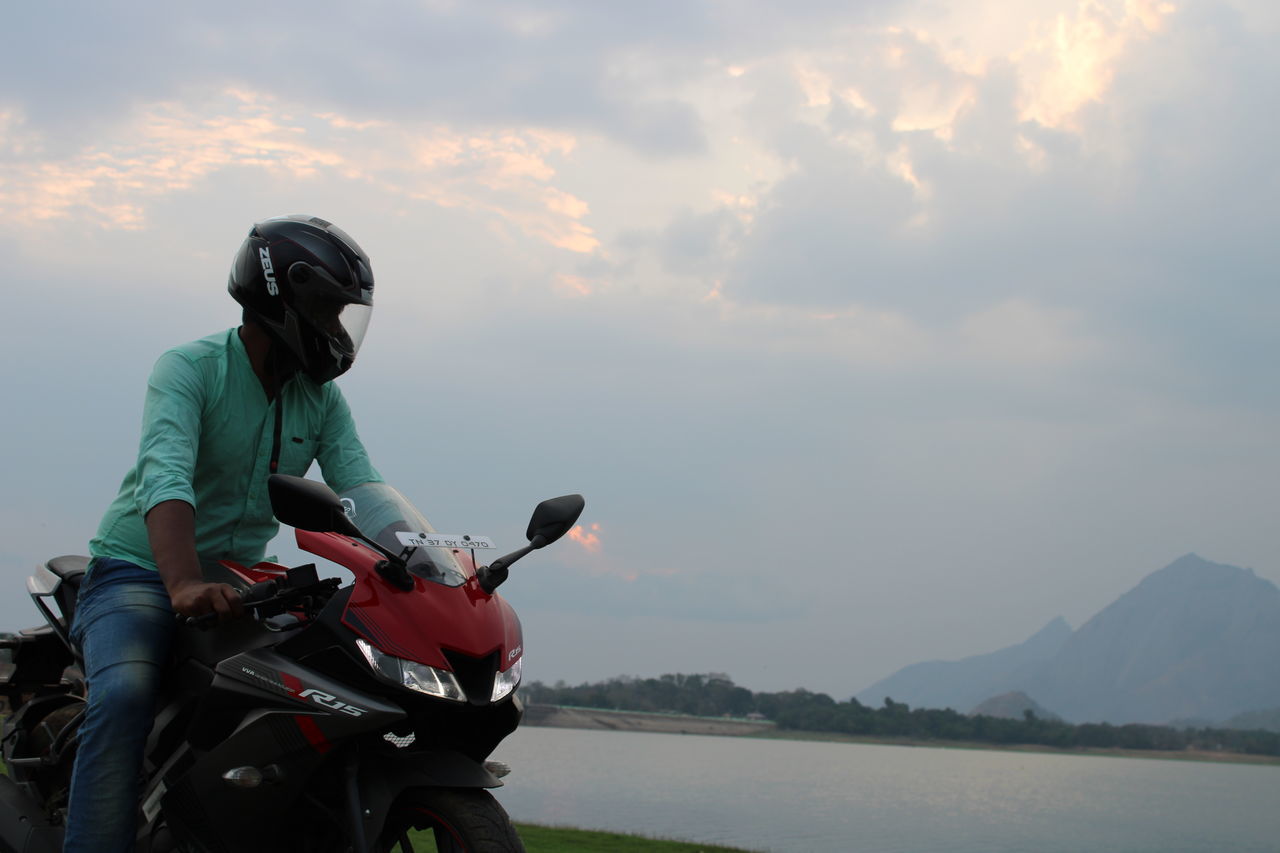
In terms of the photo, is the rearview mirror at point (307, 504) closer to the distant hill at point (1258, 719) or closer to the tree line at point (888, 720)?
the tree line at point (888, 720)

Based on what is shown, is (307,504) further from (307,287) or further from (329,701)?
(307,287)

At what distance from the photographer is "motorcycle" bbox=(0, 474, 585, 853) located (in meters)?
2.80

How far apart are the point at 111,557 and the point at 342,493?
0.75m

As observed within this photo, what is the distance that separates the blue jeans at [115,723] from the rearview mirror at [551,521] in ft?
3.75

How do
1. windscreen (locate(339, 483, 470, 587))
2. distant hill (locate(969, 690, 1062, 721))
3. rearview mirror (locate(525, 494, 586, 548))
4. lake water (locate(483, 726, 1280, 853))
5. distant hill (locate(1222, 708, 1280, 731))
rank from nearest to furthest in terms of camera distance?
windscreen (locate(339, 483, 470, 587)) → rearview mirror (locate(525, 494, 586, 548)) → lake water (locate(483, 726, 1280, 853)) → distant hill (locate(969, 690, 1062, 721)) → distant hill (locate(1222, 708, 1280, 731))

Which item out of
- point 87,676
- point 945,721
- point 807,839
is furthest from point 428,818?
point 945,721

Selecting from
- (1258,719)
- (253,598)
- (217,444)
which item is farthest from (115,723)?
(1258,719)

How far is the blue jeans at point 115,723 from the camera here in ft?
10.1

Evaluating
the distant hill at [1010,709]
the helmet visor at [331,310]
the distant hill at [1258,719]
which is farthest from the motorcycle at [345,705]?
the distant hill at [1258,719]

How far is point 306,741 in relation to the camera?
111 inches

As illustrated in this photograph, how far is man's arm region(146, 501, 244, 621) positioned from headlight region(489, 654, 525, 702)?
698 mm

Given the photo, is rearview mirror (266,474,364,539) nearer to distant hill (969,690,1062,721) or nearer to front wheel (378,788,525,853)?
front wheel (378,788,525,853)

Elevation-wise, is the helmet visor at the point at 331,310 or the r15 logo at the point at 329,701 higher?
the helmet visor at the point at 331,310

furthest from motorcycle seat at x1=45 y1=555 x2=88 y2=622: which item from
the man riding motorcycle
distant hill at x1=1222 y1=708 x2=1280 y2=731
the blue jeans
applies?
distant hill at x1=1222 y1=708 x2=1280 y2=731
